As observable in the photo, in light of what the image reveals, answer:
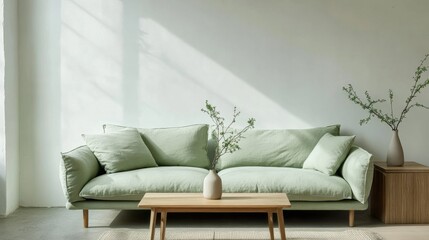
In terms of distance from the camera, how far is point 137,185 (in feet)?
16.1

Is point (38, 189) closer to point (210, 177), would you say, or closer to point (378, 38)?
point (210, 177)

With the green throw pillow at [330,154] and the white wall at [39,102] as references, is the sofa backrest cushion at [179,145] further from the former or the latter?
the green throw pillow at [330,154]

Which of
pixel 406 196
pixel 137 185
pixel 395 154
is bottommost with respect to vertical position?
pixel 406 196

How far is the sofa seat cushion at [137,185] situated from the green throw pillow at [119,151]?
0.28 metres

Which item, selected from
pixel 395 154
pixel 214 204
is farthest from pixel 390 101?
pixel 214 204

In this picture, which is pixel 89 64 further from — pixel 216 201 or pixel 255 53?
pixel 216 201

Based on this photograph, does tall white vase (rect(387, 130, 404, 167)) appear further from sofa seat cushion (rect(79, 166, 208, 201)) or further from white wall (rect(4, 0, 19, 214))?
white wall (rect(4, 0, 19, 214))

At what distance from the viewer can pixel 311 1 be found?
5.85m

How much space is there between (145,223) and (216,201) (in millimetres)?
1172

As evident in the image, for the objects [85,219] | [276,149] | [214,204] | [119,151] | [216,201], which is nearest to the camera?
[214,204]

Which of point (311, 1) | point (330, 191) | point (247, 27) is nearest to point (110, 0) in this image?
point (247, 27)

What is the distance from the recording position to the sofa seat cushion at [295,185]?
488cm

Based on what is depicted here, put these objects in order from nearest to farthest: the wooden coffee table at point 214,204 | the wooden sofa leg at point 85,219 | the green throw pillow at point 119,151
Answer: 1. the wooden coffee table at point 214,204
2. the wooden sofa leg at point 85,219
3. the green throw pillow at point 119,151

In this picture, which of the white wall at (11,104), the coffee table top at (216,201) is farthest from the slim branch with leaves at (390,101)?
the white wall at (11,104)
